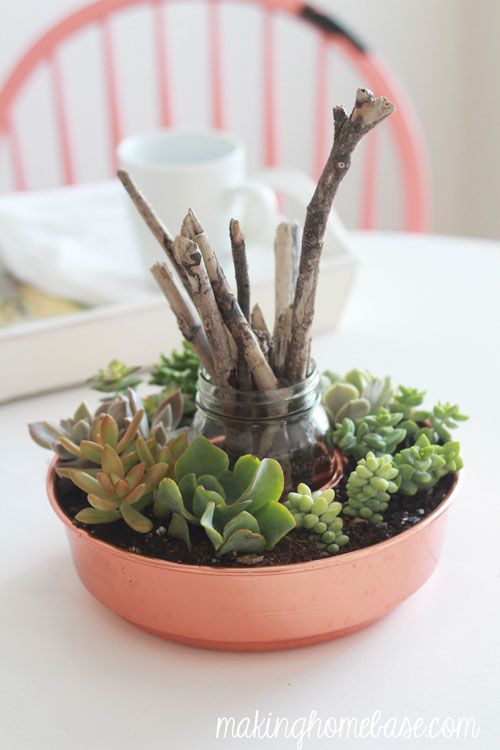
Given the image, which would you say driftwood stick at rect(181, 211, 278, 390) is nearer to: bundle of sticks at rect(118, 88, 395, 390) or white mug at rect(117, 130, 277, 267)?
bundle of sticks at rect(118, 88, 395, 390)

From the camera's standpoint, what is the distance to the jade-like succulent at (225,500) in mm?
457

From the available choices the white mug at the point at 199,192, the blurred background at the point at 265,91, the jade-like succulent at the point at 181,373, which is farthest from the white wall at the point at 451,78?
the jade-like succulent at the point at 181,373

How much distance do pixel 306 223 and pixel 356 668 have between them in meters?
0.22

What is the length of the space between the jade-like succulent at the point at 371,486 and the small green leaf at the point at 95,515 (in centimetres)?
12

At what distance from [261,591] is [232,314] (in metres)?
0.13

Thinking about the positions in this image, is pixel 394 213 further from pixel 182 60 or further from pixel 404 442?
pixel 404 442

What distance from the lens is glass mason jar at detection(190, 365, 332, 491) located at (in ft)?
1.63

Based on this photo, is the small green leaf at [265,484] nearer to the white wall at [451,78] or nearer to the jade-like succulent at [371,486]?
the jade-like succulent at [371,486]

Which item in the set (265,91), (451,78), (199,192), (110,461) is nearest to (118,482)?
(110,461)

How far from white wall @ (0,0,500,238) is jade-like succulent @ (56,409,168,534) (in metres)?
1.57

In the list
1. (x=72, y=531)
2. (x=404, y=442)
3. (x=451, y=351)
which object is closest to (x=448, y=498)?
(x=404, y=442)

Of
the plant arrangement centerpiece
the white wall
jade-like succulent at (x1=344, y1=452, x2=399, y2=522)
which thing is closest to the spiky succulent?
the plant arrangement centerpiece

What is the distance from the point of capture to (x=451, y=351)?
83cm

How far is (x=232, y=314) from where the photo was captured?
1.60 feet
